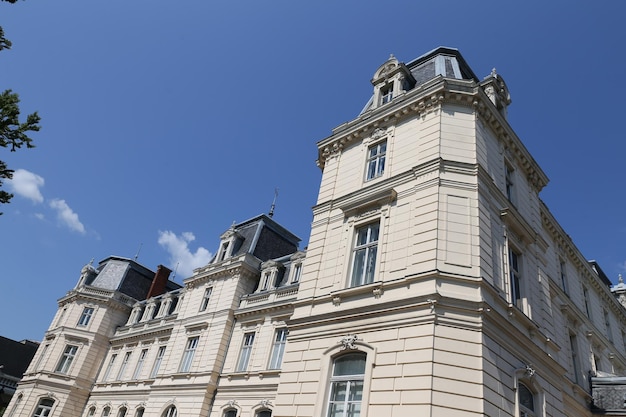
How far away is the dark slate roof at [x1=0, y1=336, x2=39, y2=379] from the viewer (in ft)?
154

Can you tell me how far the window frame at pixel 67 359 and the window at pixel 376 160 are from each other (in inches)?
1311

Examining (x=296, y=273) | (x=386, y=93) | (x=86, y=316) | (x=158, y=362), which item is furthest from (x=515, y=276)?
(x=86, y=316)

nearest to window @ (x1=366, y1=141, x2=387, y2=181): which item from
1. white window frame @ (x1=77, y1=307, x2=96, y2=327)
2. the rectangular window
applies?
the rectangular window

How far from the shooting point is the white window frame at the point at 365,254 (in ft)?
43.4

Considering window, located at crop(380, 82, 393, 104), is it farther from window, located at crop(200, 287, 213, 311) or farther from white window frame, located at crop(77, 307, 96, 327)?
white window frame, located at crop(77, 307, 96, 327)

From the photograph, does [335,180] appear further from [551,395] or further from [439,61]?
[551,395]

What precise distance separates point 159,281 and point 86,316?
22.5 ft

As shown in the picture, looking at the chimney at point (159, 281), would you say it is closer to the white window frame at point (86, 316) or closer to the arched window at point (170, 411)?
the white window frame at point (86, 316)

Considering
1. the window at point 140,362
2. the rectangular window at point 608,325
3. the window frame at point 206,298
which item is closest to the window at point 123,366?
the window at point 140,362

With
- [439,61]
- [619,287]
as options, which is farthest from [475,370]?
[619,287]

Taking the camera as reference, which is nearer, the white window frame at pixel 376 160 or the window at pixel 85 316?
the white window frame at pixel 376 160

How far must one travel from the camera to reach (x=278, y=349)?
75.9ft

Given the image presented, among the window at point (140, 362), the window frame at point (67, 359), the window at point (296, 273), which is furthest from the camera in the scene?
the window frame at point (67, 359)

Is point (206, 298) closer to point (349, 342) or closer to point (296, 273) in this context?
point (296, 273)
